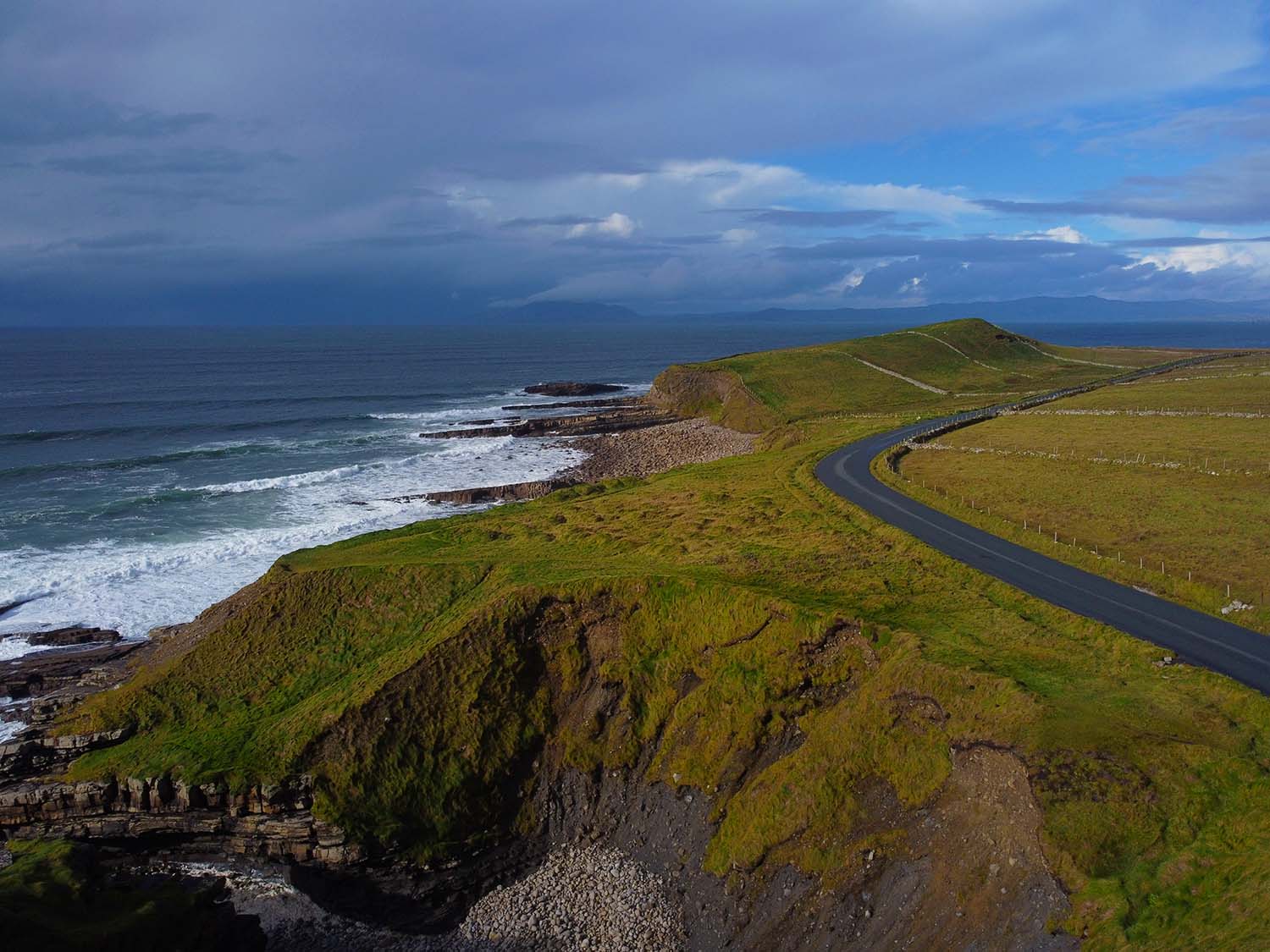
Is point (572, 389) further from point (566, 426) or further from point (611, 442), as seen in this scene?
point (611, 442)

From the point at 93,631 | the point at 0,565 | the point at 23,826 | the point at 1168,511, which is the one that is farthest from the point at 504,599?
the point at 0,565

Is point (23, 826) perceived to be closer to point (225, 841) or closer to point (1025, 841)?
point (225, 841)

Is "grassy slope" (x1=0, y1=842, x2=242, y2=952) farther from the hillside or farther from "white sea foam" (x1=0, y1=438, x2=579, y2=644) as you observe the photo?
the hillside

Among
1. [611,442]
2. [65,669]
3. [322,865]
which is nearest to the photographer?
[322,865]

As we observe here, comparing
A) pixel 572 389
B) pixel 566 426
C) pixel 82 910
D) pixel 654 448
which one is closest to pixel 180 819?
pixel 82 910

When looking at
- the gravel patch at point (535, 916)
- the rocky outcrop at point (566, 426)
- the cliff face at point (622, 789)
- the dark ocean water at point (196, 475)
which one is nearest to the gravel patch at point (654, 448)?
the rocky outcrop at point (566, 426)

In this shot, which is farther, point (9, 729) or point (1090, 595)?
point (9, 729)
